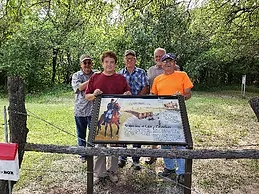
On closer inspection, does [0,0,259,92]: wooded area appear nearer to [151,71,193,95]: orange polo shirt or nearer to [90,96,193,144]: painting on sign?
[151,71,193,95]: orange polo shirt

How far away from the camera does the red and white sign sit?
2.60 m

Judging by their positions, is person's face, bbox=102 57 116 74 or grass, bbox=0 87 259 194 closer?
person's face, bbox=102 57 116 74

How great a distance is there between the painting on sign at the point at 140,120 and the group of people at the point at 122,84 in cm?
26

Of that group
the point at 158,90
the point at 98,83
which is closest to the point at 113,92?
the point at 98,83

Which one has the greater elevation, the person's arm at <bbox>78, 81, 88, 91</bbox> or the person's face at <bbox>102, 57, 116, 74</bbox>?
the person's face at <bbox>102, 57, 116, 74</bbox>

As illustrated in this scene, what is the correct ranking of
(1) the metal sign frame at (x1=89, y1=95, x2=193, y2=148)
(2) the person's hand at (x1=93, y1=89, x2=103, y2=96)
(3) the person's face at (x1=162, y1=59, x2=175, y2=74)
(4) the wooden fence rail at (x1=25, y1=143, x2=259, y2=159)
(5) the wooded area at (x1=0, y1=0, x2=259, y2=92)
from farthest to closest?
1. (5) the wooded area at (x1=0, y1=0, x2=259, y2=92)
2. (3) the person's face at (x1=162, y1=59, x2=175, y2=74)
3. (2) the person's hand at (x1=93, y1=89, x2=103, y2=96)
4. (1) the metal sign frame at (x1=89, y1=95, x2=193, y2=148)
5. (4) the wooden fence rail at (x1=25, y1=143, x2=259, y2=159)

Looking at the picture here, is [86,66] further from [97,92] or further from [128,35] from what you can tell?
[128,35]

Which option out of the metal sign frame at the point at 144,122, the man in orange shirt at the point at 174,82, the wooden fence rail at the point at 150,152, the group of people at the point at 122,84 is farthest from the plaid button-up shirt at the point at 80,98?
the wooden fence rail at the point at 150,152


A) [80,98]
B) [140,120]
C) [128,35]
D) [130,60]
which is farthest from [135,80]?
[128,35]

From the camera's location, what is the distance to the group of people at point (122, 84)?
12.9 ft

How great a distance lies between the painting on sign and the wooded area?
2569 millimetres

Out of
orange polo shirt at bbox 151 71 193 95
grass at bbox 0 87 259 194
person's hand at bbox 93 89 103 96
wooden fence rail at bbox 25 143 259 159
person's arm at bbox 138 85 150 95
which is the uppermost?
orange polo shirt at bbox 151 71 193 95

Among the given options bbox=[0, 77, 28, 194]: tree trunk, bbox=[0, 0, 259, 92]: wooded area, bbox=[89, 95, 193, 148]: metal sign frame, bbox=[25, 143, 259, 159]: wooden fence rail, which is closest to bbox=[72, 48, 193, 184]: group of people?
bbox=[89, 95, 193, 148]: metal sign frame

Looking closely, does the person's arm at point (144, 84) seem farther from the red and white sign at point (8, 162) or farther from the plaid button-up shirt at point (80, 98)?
the red and white sign at point (8, 162)
